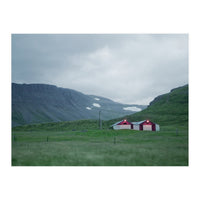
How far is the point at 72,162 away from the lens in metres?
13.6
